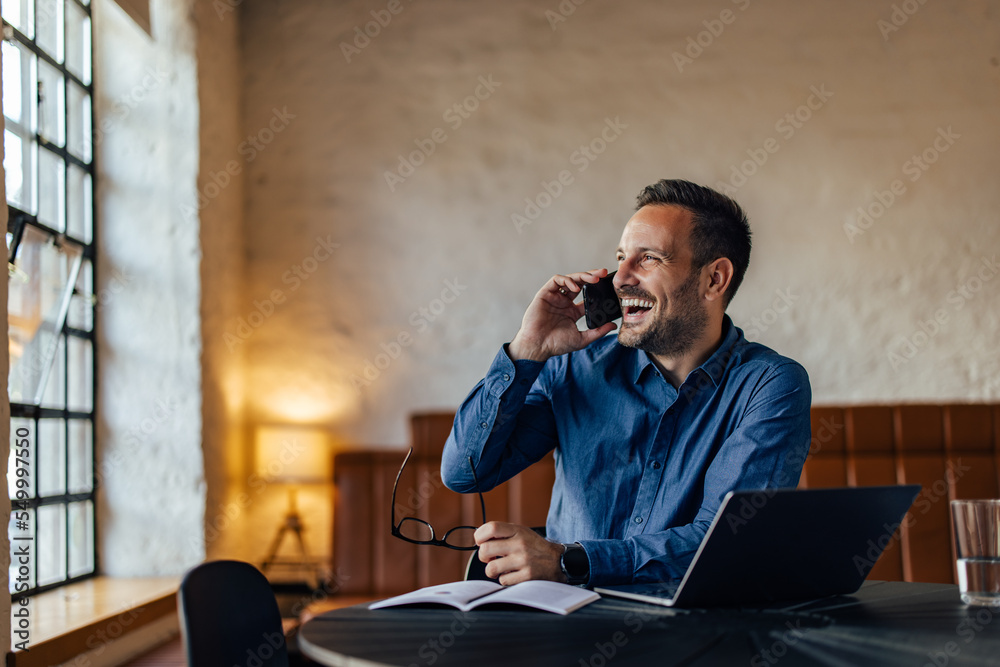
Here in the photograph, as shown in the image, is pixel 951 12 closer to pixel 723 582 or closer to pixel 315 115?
pixel 315 115

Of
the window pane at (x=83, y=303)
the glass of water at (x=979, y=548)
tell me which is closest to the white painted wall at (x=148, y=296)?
the window pane at (x=83, y=303)

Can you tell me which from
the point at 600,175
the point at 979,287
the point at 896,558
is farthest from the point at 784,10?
the point at 896,558

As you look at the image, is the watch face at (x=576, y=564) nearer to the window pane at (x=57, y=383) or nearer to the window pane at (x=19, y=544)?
the window pane at (x=19, y=544)

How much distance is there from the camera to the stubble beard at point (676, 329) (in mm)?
1829

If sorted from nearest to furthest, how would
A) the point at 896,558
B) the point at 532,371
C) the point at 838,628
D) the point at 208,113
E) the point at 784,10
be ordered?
the point at 838,628
the point at 532,371
the point at 896,558
the point at 208,113
the point at 784,10

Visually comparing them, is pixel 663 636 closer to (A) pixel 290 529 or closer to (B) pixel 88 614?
(B) pixel 88 614

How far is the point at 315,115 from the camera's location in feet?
13.1

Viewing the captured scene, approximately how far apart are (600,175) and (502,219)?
1.65ft

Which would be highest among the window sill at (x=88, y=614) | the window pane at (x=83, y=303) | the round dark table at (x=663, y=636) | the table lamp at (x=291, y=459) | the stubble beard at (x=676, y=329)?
the window pane at (x=83, y=303)

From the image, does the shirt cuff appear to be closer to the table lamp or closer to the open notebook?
the open notebook

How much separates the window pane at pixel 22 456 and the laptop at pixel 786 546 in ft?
7.05

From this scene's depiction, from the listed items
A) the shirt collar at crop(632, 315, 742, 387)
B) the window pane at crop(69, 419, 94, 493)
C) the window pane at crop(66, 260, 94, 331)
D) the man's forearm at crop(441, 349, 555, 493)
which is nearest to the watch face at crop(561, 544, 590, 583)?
the man's forearm at crop(441, 349, 555, 493)

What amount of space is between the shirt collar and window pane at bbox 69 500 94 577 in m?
2.42

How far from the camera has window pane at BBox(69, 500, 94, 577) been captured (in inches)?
125
